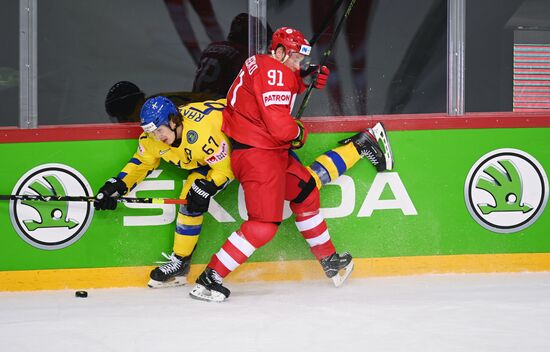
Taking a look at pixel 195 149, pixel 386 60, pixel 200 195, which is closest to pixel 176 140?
pixel 195 149

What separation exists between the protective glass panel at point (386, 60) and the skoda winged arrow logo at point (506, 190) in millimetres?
356

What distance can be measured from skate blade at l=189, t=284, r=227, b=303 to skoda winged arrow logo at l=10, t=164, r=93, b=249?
2.08ft

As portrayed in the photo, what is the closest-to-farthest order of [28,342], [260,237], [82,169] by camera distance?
[28,342]
[260,237]
[82,169]

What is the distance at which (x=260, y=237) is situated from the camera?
13.0 ft

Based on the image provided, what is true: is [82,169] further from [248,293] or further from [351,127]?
[351,127]

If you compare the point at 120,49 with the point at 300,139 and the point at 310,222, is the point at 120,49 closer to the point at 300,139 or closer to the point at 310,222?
the point at 300,139

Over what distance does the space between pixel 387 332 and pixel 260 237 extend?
2.61 feet

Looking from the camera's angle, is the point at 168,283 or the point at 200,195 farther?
the point at 168,283

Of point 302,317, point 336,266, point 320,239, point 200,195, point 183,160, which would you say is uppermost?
point 183,160

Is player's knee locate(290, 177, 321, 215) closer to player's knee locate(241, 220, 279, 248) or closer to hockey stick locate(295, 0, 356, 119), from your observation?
player's knee locate(241, 220, 279, 248)

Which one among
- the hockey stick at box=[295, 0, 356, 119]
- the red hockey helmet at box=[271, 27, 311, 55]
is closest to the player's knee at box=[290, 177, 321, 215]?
the hockey stick at box=[295, 0, 356, 119]

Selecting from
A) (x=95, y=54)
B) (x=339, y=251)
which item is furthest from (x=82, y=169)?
(x=339, y=251)

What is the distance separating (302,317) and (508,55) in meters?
1.72

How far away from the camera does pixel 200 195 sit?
3.97 metres
